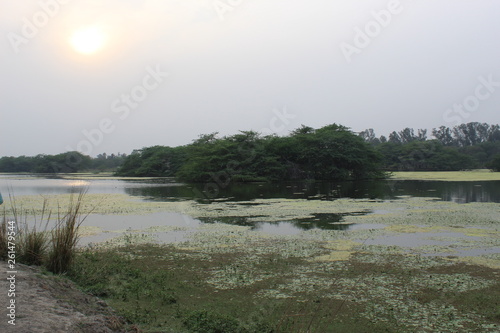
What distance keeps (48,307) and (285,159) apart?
30575mm

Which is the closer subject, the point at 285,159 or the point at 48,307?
the point at 48,307

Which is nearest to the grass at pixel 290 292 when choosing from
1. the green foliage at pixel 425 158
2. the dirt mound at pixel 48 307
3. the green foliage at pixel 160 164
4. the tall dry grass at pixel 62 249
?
the tall dry grass at pixel 62 249

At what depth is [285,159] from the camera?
3328 centimetres

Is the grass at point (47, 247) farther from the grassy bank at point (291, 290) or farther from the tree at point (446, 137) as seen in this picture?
the tree at point (446, 137)

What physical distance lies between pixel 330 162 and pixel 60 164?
42.6m

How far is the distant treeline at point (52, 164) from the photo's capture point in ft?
191

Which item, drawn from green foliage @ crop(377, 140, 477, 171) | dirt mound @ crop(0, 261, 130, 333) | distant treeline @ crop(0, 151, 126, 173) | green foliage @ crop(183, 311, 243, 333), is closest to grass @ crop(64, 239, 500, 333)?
green foliage @ crop(183, 311, 243, 333)

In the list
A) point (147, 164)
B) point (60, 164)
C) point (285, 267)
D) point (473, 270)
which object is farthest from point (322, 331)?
point (60, 164)

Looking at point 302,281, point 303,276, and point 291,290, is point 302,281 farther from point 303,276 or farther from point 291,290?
point 291,290

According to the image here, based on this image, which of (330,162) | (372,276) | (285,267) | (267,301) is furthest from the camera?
(330,162)

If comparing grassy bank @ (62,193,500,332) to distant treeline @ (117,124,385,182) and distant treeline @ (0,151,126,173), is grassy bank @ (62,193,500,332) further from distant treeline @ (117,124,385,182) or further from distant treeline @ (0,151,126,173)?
distant treeline @ (0,151,126,173)

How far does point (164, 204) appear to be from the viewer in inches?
536

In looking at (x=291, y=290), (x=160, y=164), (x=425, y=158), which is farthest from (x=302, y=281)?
(x=425, y=158)

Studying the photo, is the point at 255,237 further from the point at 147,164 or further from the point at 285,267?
the point at 147,164
